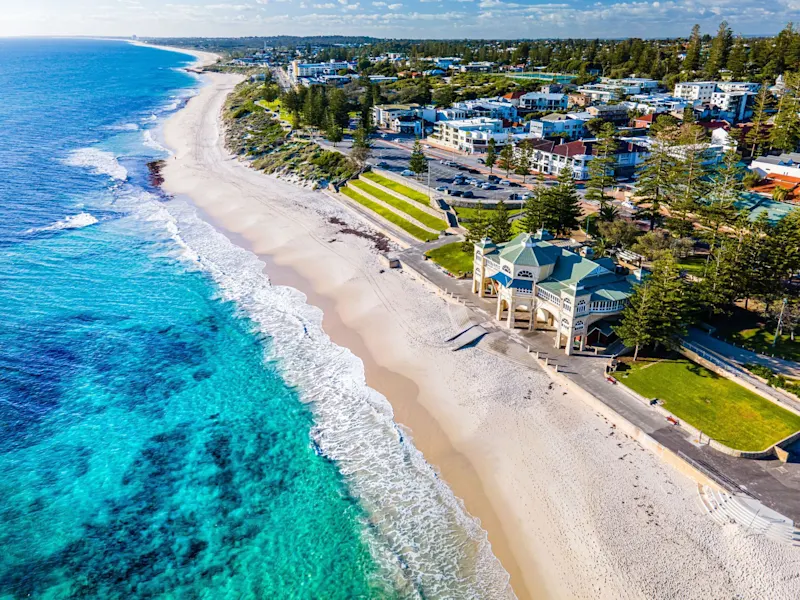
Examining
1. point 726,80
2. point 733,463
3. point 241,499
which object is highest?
point 726,80

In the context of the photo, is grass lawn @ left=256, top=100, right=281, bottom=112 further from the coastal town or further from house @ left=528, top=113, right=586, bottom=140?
house @ left=528, top=113, right=586, bottom=140

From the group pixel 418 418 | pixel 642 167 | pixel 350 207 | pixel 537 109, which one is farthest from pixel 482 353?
pixel 537 109

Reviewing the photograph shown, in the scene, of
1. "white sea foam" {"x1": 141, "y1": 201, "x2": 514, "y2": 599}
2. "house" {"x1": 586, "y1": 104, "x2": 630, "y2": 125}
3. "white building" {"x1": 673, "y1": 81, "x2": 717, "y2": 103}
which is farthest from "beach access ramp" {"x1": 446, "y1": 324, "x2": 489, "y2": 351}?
"white building" {"x1": 673, "y1": 81, "x2": 717, "y2": 103}

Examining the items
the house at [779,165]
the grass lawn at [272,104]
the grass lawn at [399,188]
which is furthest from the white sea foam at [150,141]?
the house at [779,165]

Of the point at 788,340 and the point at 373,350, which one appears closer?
the point at 788,340

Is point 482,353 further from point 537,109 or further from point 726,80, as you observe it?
point 726,80

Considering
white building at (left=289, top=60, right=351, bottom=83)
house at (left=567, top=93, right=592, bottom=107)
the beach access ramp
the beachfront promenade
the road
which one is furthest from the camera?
white building at (left=289, top=60, right=351, bottom=83)
